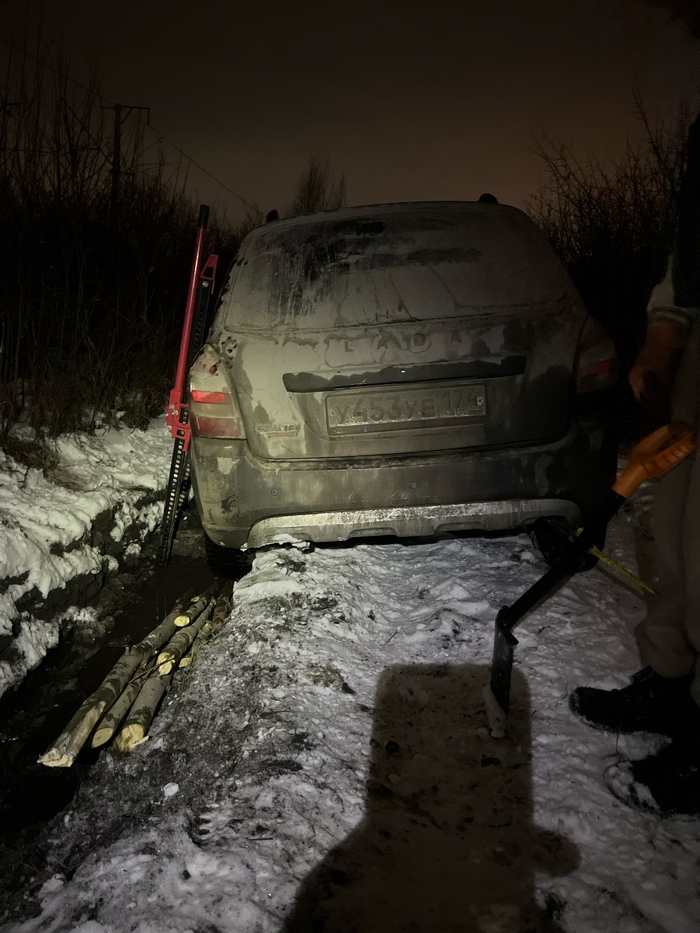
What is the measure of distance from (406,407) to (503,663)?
113cm

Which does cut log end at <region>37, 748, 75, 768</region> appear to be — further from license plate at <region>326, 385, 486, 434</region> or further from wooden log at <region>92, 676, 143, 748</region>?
license plate at <region>326, 385, 486, 434</region>

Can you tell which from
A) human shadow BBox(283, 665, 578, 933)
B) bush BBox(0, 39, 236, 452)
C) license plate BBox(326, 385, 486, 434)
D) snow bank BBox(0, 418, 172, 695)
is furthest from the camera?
bush BBox(0, 39, 236, 452)

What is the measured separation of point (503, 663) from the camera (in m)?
2.10

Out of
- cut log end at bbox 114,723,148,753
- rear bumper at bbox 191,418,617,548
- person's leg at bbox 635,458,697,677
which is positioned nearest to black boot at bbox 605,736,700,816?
person's leg at bbox 635,458,697,677

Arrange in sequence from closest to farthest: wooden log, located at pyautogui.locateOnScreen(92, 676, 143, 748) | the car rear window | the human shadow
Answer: the human shadow, wooden log, located at pyautogui.locateOnScreen(92, 676, 143, 748), the car rear window

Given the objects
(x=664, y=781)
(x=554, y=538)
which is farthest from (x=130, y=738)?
(x=554, y=538)

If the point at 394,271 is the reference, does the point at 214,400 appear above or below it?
below

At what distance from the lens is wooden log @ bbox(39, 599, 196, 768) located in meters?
2.09

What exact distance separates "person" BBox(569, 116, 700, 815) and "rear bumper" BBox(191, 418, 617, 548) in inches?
25.4

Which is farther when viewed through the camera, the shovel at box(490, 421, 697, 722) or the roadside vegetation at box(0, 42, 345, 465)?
the roadside vegetation at box(0, 42, 345, 465)

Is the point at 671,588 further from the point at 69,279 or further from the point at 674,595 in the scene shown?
the point at 69,279

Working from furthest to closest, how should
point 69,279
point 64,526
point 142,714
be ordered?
point 69,279
point 64,526
point 142,714

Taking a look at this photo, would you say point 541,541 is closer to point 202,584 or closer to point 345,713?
point 345,713

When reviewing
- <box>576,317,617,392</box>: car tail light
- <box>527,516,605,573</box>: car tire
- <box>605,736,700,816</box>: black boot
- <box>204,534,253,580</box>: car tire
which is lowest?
<box>605,736,700,816</box>: black boot
